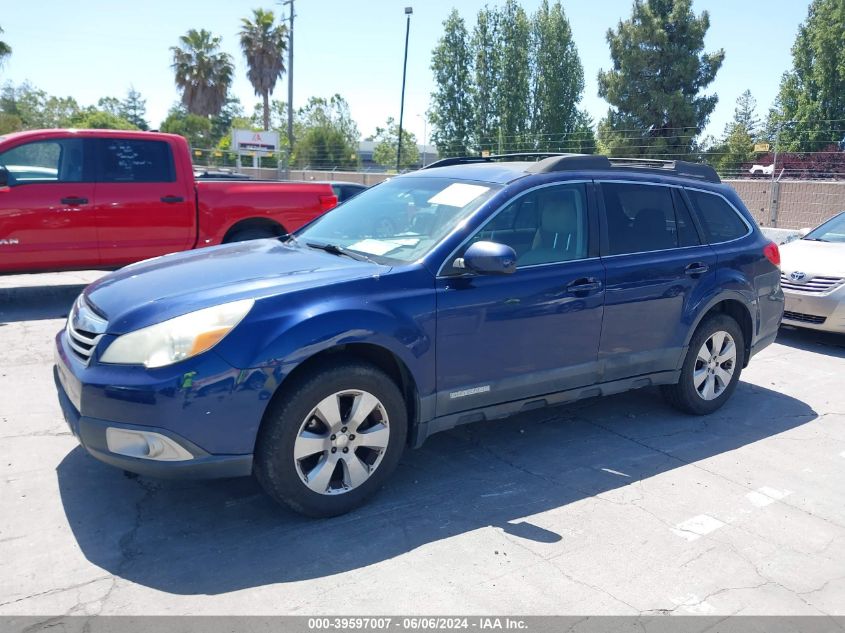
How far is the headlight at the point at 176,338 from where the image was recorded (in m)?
3.20

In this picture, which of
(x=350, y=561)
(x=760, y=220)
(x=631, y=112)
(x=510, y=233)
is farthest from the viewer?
(x=631, y=112)

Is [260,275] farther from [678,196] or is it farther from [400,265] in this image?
[678,196]

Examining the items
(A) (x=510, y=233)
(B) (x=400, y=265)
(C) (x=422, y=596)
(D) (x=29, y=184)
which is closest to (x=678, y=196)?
(A) (x=510, y=233)

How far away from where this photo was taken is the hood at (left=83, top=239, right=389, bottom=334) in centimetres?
338

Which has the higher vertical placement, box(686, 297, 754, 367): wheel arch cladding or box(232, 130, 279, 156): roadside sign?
box(232, 130, 279, 156): roadside sign

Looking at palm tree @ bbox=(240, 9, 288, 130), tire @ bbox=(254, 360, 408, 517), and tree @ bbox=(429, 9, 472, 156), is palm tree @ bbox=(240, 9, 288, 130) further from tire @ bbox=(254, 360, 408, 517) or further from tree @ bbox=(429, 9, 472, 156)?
tire @ bbox=(254, 360, 408, 517)

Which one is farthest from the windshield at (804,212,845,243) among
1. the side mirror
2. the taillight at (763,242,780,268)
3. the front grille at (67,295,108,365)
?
the front grille at (67,295,108,365)

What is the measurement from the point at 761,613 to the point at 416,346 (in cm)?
195

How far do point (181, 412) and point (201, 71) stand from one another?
49243mm

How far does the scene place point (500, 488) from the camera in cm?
404

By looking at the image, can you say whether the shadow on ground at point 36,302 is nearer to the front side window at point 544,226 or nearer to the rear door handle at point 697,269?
the front side window at point 544,226

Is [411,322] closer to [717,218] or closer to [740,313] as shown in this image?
[717,218]

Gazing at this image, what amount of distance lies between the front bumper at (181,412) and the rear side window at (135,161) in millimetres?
5577

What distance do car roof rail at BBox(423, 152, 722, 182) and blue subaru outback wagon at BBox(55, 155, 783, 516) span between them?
2 centimetres
